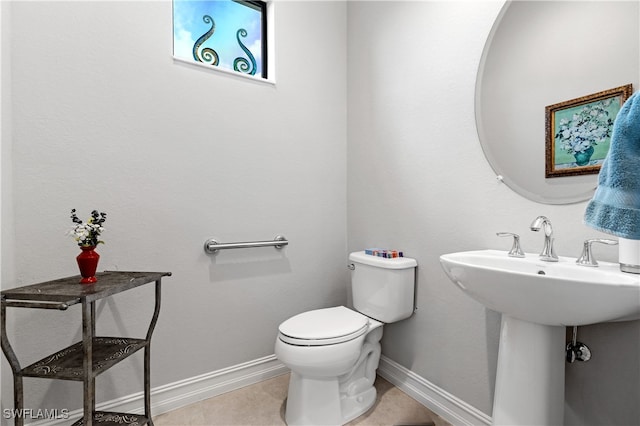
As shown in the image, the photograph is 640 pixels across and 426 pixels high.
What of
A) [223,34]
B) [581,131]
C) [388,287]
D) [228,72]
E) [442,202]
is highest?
[223,34]

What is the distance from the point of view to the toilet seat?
130cm

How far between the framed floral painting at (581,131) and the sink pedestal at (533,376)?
0.53 metres

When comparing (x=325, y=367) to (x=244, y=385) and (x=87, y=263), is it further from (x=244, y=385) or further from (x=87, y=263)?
(x=87, y=263)

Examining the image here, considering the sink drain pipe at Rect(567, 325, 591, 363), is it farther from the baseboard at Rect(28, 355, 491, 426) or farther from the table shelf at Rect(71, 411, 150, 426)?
the table shelf at Rect(71, 411, 150, 426)

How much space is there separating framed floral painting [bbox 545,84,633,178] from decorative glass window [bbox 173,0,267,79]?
1484mm

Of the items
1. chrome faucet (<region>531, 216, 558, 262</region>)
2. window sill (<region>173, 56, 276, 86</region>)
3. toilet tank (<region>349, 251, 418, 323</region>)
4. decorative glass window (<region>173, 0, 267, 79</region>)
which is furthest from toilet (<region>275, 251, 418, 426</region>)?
decorative glass window (<region>173, 0, 267, 79</region>)

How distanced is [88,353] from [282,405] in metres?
0.95

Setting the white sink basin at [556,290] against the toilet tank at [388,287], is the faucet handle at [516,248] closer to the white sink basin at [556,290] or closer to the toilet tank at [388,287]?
the white sink basin at [556,290]

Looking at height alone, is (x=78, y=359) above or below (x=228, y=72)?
below

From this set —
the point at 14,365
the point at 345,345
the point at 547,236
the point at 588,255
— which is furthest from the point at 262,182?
the point at 588,255

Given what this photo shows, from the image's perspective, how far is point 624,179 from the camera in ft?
2.49

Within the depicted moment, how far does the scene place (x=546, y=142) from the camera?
1.13 metres

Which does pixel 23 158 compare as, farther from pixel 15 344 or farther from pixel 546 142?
pixel 546 142

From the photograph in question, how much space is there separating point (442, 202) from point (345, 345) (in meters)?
0.77
